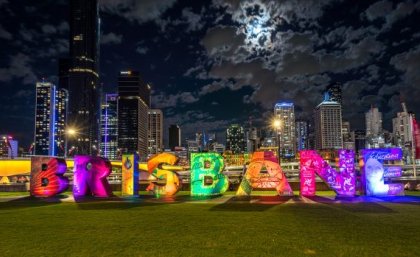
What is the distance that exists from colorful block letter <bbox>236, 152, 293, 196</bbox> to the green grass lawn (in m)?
7.30

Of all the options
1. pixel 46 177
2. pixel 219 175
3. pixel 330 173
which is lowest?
pixel 46 177

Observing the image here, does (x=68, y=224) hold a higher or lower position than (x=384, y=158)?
lower

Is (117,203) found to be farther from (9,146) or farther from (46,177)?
(9,146)

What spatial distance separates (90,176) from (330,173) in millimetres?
15942

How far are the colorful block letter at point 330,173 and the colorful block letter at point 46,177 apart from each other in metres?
16.6

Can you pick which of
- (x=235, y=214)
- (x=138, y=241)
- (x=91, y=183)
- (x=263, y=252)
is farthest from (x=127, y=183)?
(x=263, y=252)

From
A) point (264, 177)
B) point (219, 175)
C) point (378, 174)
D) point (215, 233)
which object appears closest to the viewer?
point (215, 233)

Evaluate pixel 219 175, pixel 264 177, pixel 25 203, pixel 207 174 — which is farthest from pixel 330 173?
pixel 25 203

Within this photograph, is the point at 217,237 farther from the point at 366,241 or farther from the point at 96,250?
the point at 366,241

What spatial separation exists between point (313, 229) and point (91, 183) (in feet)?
58.3

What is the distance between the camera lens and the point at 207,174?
2362 centimetres

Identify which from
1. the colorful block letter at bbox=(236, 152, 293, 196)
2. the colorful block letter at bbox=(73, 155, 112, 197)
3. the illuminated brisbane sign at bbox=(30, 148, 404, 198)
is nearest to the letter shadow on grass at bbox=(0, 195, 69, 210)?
the illuminated brisbane sign at bbox=(30, 148, 404, 198)

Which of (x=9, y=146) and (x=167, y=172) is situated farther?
(x=9, y=146)

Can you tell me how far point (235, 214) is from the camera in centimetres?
1428
